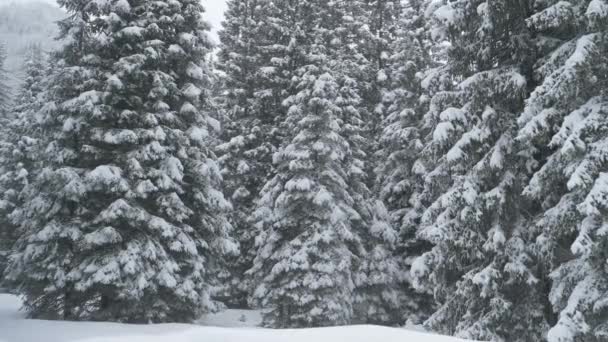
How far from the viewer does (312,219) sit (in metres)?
21.0

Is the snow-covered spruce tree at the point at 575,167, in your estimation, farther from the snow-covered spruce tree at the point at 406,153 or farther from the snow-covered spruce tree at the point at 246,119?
the snow-covered spruce tree at the point at 246,119

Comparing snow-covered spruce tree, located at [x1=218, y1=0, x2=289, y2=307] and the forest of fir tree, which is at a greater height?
snow-covered spruce tree, located at [x1=218, y1=0, x2=289, y2=307]

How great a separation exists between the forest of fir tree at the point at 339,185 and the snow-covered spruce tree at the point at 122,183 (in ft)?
0.23

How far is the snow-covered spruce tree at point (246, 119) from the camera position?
1000 inches

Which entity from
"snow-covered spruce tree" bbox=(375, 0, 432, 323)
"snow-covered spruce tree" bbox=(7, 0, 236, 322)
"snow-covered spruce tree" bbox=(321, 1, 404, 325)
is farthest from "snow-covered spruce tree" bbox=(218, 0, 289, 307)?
"snow-covered spruce tree" bbox=(7, 0, 236, 322)

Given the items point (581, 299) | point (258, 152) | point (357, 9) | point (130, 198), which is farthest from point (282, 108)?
point (581, 299)

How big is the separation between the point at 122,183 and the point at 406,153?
13574 millimetres

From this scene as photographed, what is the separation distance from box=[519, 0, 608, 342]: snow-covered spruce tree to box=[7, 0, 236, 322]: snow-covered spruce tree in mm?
10347

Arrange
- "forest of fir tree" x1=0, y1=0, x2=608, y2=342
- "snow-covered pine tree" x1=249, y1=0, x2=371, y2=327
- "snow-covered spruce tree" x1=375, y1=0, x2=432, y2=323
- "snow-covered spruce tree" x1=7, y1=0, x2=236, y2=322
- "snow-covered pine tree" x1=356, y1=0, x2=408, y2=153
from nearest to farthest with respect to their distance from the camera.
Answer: "forest of fir tree" x1=0, y1=0, x2=608, y2=342, "snow-covered spruce tree" x1=7, y1=0, x2=236, y2=322, "snow-covered pine tree" x1=249, y1=0, x2=371, y2=327, "snow-covered spruce tree" x1=375, y1=0, x2=432, y2=323, "snow-covered pine tree" x1=356, y1=0, x2=408, y2=153

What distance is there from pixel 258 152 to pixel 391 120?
7276 mm

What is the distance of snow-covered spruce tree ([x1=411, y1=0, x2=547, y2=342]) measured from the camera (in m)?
11.5

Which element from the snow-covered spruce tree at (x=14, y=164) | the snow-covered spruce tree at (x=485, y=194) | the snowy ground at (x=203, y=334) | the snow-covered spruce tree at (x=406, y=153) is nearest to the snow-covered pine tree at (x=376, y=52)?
the snow-covered spruce tree at (x=406, y=153)

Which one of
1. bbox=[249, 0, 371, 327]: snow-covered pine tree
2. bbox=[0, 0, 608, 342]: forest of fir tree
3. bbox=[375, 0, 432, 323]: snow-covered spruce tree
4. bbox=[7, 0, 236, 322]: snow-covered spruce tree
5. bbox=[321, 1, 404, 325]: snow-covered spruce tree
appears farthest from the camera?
bbox=[375, 0, 432, 323]: snow-covered spruce tree

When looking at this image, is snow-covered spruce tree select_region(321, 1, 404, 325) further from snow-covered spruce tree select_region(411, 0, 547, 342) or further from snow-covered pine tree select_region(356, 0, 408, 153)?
snow-covered spruce tree select_region(411, 0, 547, 342)
